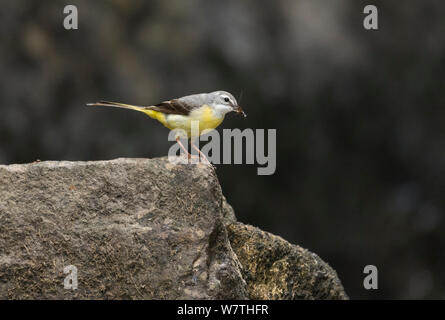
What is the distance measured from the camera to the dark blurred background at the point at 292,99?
14773 mm

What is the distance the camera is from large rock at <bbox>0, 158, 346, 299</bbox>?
620 centimetres

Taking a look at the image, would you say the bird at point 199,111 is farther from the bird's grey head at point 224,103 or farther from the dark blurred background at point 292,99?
the dark blurred background at point 292,99

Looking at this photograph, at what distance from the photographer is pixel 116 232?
6.31 metres

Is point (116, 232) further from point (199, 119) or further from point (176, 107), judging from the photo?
point (176, 107)

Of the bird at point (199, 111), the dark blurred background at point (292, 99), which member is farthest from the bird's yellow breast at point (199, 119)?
the dark blurred background at point (292, 99)

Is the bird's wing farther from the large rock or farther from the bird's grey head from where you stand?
the large rock

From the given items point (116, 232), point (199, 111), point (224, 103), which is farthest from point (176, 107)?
point (116, 232)

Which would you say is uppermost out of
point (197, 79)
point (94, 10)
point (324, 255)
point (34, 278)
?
point (94, 10)

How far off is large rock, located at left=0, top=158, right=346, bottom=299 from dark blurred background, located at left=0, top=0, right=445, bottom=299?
7966 mm

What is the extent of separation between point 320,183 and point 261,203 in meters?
1.33

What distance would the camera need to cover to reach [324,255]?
48.0ft

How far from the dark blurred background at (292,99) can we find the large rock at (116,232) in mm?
7966
